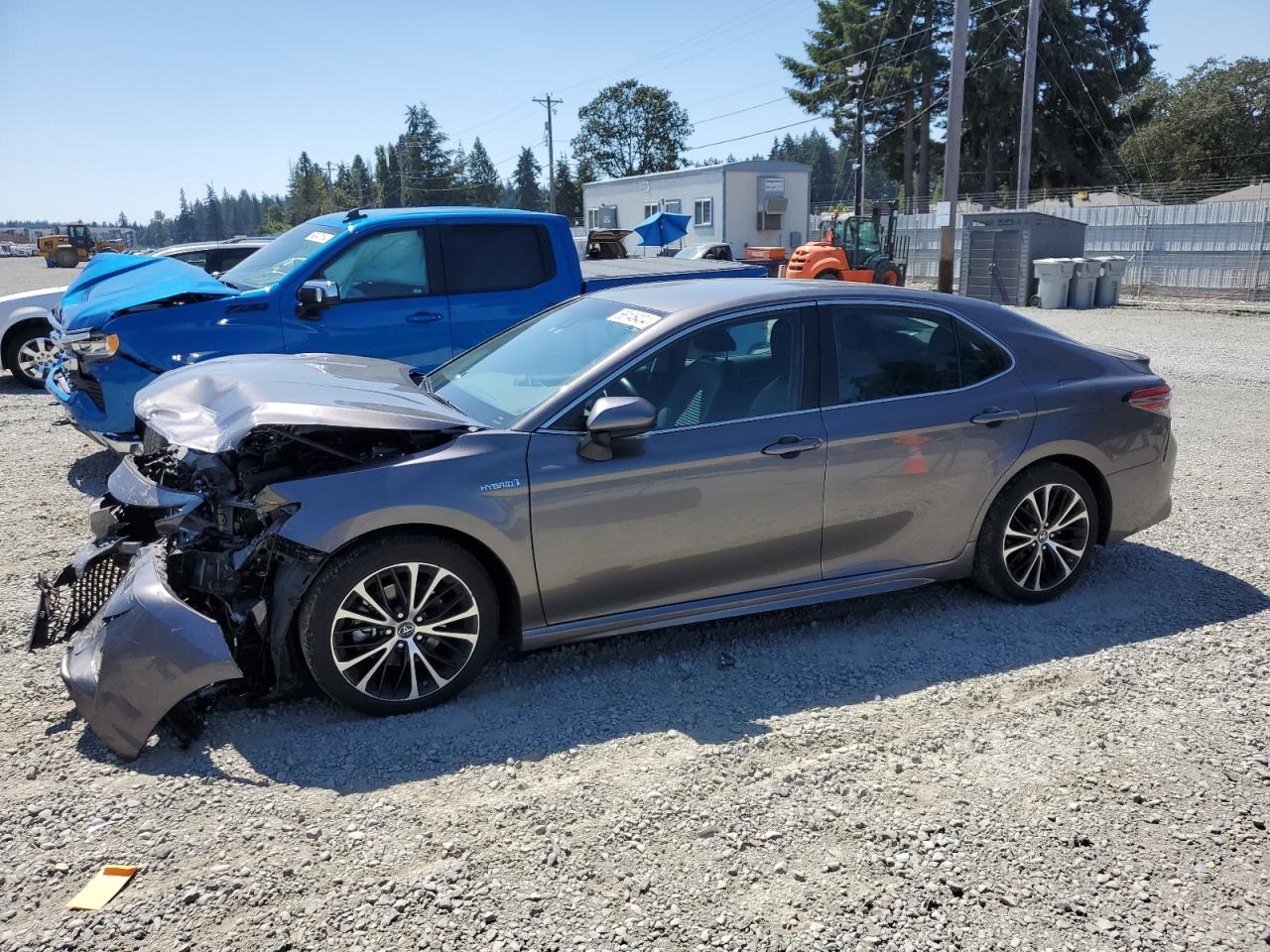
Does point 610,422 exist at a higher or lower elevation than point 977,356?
lower

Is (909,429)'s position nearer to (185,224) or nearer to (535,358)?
(535,358)

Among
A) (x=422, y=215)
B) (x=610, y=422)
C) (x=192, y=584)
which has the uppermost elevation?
(x=422, y=215)

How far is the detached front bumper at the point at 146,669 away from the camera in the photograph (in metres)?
3.29

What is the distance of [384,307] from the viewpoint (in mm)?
7148

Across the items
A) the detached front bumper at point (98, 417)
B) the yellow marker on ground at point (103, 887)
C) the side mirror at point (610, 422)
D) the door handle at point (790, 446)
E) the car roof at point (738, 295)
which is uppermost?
the car roof at point (738, 295)

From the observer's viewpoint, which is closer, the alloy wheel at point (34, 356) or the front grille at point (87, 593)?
the front grille at point (87, 593)

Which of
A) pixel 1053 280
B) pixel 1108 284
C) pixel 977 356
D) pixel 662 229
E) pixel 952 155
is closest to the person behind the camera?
pixel 977 356

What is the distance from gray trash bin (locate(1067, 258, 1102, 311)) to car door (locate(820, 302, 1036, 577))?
2033 cm

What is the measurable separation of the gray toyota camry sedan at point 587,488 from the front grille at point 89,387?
2.66m

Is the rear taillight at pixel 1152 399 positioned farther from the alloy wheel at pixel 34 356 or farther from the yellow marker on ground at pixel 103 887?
the alloy wheel at pixel 34 356

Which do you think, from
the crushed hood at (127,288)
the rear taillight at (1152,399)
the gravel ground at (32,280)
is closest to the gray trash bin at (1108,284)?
the rear taillight at (1152,399)

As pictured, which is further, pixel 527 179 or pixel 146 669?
pixel 527 179

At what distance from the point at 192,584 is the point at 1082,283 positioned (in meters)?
23.2

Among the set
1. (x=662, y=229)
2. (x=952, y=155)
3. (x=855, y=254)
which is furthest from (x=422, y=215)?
(x=855, y=254)
